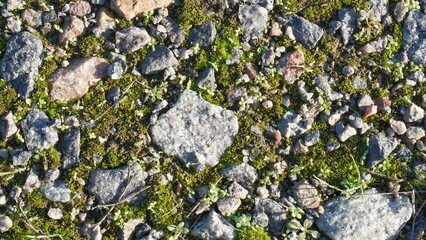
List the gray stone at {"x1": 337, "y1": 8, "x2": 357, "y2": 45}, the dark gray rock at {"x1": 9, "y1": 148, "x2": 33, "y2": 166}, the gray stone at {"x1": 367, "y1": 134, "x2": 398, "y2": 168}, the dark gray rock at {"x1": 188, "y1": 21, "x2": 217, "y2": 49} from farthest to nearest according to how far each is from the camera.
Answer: the gray stone at {"x1": 337, "y1": 8, "x2": 357, "y2": 45}, the dark gray rock at {"x1": 188, "y1": 21, "x2": 217, "y2": 49}, the gray stone at {"x1": 367, "y1": 134, "x2": 398, "y2": 168}, the dark gray rock at {"x1": 9, "y1": 148, "x2": 33, "y2": 166}

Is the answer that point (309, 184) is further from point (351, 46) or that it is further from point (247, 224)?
point (351, 46)

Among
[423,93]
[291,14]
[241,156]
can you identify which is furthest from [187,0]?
[423,93]

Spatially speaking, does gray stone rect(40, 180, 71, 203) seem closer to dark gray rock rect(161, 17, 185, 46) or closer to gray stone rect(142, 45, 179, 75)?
gray stone rect(142, 45, 179, 75)

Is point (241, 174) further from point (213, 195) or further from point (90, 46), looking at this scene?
point (90, 46)

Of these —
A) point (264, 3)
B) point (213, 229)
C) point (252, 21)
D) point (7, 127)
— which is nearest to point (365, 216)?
point (213, 229)

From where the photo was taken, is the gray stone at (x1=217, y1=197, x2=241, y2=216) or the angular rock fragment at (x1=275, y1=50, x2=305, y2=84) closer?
the gray stone at (x1=217, y1=197, x2=241, y2=216)

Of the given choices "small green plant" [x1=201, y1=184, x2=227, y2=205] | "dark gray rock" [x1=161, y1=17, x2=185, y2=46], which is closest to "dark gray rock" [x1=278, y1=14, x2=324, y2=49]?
"dark gray rock" [x1=161, y1=17, x2=185, y2=46]
